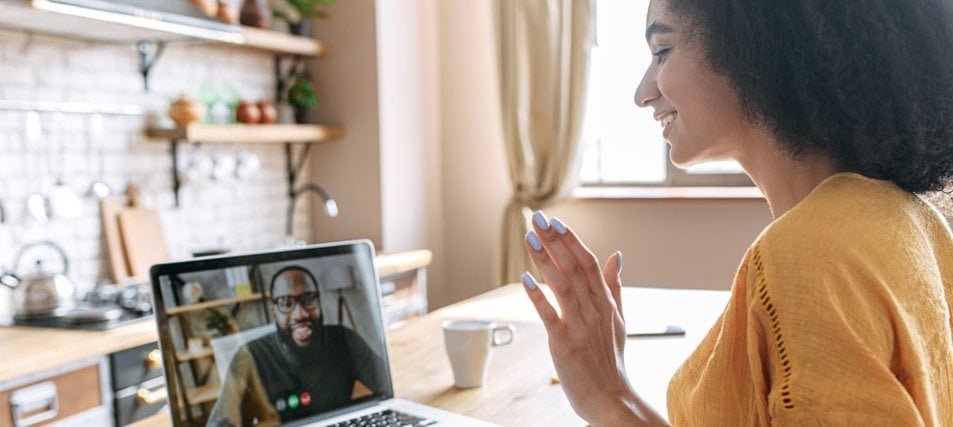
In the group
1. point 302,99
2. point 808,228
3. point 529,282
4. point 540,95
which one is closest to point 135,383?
point 529,282

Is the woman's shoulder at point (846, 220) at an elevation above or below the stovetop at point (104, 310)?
above

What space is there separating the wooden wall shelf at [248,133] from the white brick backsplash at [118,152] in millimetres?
133

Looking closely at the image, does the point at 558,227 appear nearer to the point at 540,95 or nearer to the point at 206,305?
the point at 206,305

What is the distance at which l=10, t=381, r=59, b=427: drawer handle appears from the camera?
1899mm

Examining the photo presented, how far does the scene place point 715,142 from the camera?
0.97 meters

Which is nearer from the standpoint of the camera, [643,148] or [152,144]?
[152,144]

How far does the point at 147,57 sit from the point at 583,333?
2.50 metres

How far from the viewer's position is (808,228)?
2.50 feet

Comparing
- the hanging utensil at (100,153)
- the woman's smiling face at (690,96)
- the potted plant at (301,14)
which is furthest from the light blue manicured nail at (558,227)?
the potted plant at (301,14)

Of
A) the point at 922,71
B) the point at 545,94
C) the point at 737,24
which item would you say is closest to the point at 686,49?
the point at 737,24

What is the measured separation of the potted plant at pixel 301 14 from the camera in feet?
11.4

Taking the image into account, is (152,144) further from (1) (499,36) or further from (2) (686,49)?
(2) (686,49)

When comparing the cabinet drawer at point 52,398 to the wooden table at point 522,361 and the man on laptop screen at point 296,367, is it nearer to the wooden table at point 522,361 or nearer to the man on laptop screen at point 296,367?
the wooden table at point 522,361

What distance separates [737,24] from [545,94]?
2.91 metres
